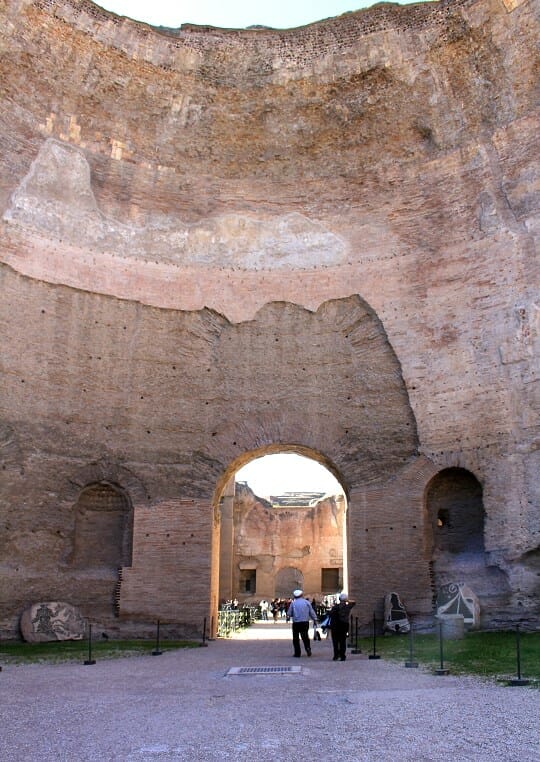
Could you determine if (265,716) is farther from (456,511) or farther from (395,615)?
(456,511)

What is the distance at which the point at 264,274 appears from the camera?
1436cm

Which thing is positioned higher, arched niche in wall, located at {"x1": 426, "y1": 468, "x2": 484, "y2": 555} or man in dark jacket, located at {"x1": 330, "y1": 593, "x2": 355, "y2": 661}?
arched niche in wall, located at {"x1": 426, "y1": 468, "x2": 484, "y2": 555}

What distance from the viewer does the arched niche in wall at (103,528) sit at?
12664 millimetres

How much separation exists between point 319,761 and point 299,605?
5609 mm

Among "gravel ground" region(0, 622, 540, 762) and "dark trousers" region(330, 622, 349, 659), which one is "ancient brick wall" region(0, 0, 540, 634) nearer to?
"dark trousers" region(330, 622, 349, 659)

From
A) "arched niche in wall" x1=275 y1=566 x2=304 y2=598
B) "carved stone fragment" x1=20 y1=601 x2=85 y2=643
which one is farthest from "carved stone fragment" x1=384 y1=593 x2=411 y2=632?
"arched niche in wall" x1=275 y1=566 x2=304 y2=598

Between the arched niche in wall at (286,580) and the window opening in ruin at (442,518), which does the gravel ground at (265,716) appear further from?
the arched niche in wall at (286,580)

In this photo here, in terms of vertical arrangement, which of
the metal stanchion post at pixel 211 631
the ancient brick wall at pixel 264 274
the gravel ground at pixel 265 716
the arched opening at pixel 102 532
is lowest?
the metal stanchion post at pixel 211 631

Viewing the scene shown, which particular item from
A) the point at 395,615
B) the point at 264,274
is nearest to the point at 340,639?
the point at 395,615

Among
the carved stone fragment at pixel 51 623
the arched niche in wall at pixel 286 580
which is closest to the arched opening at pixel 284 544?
the arched niche in wall at pixel 286 580

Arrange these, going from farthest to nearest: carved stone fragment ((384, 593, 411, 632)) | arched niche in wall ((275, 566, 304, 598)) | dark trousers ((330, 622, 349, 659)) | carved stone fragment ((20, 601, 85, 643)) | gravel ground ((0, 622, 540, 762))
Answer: arched niche in wall ((275, 566, 304, 598))
carved stone fragment ((384, 593, 411, 632))
carved stone fragment ((20, 601, 85, 643))
dark trousers ((330, 622, 349, 659))
gravel ground ((0, 622, 540, 762))

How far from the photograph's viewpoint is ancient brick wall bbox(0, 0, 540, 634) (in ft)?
40.1

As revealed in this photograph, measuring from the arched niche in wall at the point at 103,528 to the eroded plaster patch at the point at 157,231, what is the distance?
176 inches

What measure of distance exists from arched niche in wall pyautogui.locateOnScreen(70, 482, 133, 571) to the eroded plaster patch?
446 cm
